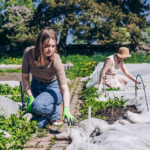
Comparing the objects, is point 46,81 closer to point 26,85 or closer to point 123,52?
point 26,85

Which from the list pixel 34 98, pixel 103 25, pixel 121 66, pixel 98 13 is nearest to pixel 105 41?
pixel 103 25

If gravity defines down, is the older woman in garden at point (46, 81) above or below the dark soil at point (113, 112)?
above

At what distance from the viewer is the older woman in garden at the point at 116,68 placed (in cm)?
442

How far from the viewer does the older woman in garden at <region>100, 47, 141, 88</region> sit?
4.42m

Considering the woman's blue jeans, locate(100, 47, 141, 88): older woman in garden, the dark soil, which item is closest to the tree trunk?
locate(100, 47, 141, 88): older woman in garden

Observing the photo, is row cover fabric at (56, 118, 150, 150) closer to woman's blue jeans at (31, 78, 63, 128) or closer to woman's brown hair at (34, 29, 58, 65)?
woman's blue jeans at (31, 78, 63, 128)

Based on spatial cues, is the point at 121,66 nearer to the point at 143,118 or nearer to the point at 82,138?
the point at 143,118

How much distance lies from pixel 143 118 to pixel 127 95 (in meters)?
1.47

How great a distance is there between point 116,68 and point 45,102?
2.39 metres

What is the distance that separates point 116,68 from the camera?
15.4 feet

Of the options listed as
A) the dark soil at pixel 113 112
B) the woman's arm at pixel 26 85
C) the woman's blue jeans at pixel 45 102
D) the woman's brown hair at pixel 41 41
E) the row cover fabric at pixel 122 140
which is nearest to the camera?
the row cover fabric at pixel 122 140

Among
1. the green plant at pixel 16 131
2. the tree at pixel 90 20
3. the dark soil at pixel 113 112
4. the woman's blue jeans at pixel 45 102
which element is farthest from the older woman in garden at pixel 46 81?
the tree at pixel 90 20

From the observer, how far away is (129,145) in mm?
1589

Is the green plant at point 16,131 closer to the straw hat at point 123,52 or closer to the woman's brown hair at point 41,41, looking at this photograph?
the woman's brown hair at point 41,41
